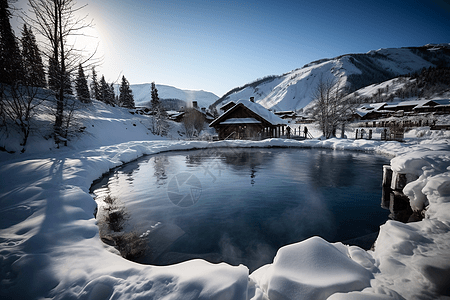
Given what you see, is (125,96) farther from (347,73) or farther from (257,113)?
(347,73)

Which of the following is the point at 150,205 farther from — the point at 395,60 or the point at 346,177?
the point at 395,60

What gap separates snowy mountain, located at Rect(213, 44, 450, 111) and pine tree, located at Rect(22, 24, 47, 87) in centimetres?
13710

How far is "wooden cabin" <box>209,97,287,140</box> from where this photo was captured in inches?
888

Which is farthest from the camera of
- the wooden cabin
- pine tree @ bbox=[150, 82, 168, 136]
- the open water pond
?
pine tree @ bbox=[150, 82, 168, 136]

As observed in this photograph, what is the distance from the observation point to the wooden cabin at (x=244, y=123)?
2256cm

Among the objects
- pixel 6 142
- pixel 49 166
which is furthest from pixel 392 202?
pixel 6 142

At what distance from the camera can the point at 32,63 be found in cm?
962

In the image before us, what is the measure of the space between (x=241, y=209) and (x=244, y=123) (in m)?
18.3

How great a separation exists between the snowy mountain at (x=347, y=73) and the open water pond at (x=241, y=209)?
449 feet

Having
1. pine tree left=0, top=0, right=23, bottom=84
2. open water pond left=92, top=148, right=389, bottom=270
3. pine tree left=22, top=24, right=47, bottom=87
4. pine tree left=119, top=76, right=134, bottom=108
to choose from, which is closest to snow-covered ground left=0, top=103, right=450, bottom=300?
open water pond left=92, top=148, right=389, bottom=270

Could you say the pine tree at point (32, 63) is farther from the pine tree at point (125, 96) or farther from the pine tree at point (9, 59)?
the pine tree at point (125, 96)

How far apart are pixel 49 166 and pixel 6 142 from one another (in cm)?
581

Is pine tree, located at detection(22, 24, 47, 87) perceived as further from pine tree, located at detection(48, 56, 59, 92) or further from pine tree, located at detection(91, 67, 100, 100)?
pine tree, located at detection(91, 67, 100, 100)

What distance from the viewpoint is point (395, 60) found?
178m
